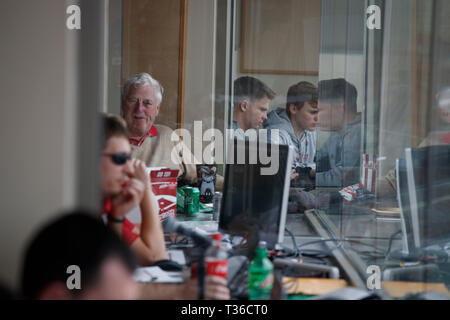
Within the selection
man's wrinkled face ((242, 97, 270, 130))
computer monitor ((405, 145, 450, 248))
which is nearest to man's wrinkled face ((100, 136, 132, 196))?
computer monitor ((405, 145, 450, 248))

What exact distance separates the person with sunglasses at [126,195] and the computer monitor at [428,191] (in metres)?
0.96

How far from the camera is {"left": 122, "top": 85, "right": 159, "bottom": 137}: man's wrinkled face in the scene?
306cm

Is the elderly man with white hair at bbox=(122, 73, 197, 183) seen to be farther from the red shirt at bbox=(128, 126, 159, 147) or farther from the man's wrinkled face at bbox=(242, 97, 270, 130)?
the man's wrinkled face at bbox=(242, 97, 270, 130)

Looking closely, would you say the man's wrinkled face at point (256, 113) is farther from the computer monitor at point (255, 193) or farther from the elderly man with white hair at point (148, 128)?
the computer monitor at point (255, 193)

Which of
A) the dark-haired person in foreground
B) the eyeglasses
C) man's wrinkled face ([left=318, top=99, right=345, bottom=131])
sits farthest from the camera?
man's wrinkled face ([left=318, top=99, right=345, bottom=131])

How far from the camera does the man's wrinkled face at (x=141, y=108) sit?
10.0 ft

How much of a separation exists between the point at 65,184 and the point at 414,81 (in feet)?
4.87

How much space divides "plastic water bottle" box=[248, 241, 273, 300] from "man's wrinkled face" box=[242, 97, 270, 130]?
1936 millimetres

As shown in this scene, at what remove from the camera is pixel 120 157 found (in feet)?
5.43

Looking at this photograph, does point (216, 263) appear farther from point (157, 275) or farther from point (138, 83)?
point (138, 83)

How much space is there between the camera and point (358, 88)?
9.46 feet

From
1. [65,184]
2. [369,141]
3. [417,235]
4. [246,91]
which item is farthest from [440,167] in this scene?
[246,91]

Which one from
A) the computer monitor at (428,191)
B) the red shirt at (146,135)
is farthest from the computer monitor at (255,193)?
the red shirt at (146,135)
